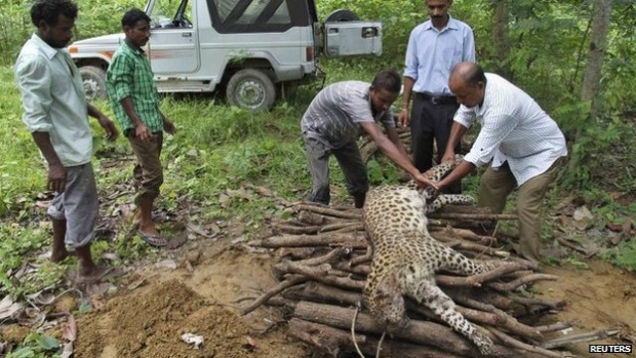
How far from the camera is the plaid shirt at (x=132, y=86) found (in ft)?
14.9

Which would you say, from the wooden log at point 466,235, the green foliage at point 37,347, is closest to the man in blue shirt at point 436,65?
the wooden log at point 466,235

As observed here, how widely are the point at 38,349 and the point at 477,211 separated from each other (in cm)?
353

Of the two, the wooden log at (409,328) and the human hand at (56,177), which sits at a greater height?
the human hand at (56,177)

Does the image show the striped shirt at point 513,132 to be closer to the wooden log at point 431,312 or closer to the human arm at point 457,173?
the human arm at point 457,173

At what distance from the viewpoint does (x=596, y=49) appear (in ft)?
18.9

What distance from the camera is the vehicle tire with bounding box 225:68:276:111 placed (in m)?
8.57

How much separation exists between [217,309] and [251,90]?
5189 mm

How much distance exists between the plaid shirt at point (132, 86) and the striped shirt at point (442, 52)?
254cm

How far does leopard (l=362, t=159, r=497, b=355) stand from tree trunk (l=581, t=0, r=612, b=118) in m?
2.72

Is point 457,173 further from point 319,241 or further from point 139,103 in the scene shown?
point 139,103

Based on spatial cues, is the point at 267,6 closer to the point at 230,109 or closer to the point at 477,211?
the point at 230,109

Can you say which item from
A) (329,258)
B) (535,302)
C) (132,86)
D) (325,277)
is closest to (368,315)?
(325,277)

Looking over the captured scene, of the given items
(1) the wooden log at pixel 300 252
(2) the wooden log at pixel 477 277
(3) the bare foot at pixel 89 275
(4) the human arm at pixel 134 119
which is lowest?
(3) the bare foot at pixel 89 275

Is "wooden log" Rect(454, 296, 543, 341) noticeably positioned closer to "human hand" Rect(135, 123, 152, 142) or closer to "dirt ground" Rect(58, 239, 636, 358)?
"dirt ground" Rect(58, 239, 636, 358)
